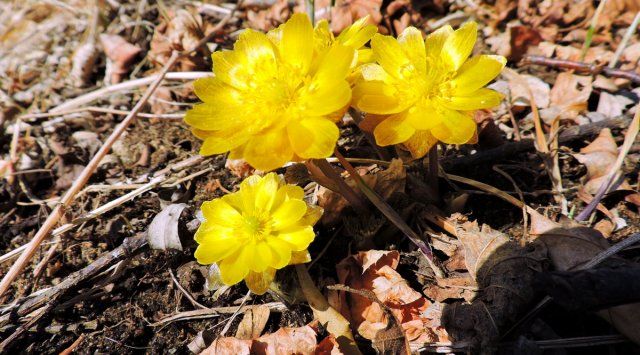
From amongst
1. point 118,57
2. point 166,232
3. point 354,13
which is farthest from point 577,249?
point 118,57

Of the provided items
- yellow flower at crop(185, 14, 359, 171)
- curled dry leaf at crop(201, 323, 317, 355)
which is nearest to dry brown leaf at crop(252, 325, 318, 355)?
curled dry leaf at crop(201, 323, 317, 355)

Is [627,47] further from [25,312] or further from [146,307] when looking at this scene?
[25,312]

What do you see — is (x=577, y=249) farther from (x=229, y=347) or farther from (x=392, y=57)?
(x=229, y=347)

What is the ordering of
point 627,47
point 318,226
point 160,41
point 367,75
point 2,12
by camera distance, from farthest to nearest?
point 2,12, point 160,41, point 627,47, point 318,226, point 367,75

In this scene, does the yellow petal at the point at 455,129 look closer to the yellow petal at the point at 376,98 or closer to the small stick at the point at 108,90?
the yellow petal at the point at 376,98

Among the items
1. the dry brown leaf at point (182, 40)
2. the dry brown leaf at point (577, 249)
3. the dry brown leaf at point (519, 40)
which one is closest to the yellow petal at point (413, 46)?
the dry brown leaf at point (577, 249)

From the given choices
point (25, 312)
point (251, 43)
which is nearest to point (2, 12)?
point (25, 312)
